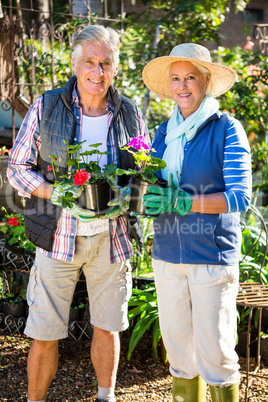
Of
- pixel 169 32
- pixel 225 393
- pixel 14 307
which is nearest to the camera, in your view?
pixel 225 393

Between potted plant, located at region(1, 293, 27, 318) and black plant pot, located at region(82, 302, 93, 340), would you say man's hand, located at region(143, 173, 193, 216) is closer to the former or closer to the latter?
black plant pot, located at region(82, 302, 93, 340)

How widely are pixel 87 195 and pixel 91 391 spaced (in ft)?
4.43

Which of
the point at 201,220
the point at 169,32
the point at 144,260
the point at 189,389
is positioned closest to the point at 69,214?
the point at 201,220

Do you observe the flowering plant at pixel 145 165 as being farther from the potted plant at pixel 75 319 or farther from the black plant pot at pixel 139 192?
the potted plant at pixel 75 319

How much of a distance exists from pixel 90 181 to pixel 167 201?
366mm

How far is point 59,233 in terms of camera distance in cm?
233

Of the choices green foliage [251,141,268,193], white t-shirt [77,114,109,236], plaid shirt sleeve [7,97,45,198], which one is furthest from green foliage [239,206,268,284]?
green foliage [251,141,268,193]

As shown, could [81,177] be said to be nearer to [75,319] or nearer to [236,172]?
[236,172]

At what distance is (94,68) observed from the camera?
2277 millimetres

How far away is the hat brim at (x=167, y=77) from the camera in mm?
2178

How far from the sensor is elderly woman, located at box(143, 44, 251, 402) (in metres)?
2.04

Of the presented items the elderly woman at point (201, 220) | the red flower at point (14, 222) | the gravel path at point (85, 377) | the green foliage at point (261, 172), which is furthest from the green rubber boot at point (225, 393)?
the green foliage at point (261, 172)

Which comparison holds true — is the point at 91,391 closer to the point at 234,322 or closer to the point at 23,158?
the point at 234,322

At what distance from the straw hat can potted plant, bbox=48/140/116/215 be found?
1.64 feet
